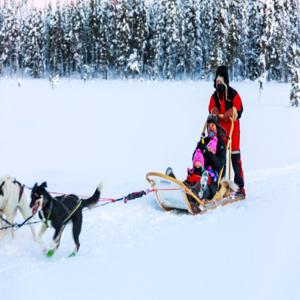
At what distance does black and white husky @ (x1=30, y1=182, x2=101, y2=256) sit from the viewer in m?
4.50

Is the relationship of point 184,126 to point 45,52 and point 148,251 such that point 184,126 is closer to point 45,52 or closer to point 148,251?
point 148,251

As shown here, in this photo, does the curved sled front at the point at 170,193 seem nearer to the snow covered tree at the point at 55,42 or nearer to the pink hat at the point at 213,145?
the pink hat at the point at 213,145

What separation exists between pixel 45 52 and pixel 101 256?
58.8 meters

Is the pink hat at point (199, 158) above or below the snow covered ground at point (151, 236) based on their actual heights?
above

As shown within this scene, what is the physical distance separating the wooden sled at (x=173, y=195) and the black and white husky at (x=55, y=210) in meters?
1.60

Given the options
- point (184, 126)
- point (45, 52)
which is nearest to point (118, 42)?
point (45, 52)

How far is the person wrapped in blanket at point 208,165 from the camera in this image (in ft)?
21.2

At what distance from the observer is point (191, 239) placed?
5.11 meters

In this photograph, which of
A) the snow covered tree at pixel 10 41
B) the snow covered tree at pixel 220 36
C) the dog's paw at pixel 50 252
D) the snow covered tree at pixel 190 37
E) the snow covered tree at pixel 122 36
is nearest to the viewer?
the dog's paw at pixel 50 252

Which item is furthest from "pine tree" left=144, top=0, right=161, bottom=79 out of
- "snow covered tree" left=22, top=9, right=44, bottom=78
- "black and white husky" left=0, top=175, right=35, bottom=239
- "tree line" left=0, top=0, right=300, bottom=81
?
"black and white husky" left=0, top=175, right=35, bottom=239

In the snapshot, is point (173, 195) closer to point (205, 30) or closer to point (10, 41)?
point (205, 30)

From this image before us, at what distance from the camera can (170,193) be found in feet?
20.4

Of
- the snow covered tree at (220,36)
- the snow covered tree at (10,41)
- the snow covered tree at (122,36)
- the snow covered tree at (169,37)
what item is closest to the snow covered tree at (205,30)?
the snow covered tree at (169,37)

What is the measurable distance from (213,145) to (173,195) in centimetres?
102
